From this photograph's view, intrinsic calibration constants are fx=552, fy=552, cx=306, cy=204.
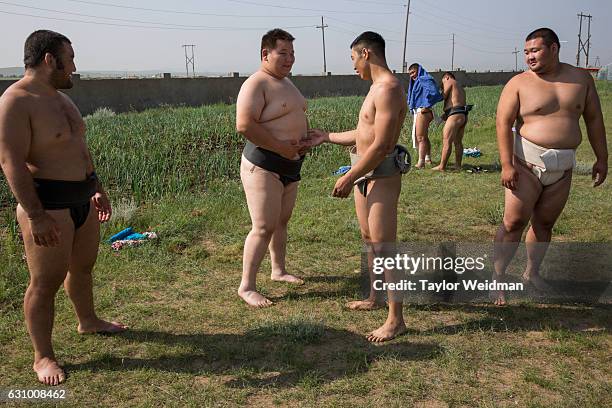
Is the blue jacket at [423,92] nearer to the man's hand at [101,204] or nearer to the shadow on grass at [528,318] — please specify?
the shadow on grass at [528,318]

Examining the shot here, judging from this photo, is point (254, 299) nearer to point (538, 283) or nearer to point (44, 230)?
point (44, 230)

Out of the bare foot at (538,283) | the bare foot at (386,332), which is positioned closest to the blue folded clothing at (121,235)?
the bare foot at (386,332)

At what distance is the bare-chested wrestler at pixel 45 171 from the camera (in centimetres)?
286

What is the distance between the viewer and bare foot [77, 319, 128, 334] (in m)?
3.73

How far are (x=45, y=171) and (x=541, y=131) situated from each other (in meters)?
3.24

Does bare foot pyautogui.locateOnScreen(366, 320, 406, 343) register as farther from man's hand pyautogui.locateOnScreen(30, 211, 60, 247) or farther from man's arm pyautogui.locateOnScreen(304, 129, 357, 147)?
man's hand pyautogui.locateOnScreen(30, 211, 60, 247)

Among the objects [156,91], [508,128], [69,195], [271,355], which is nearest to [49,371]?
[69,195]

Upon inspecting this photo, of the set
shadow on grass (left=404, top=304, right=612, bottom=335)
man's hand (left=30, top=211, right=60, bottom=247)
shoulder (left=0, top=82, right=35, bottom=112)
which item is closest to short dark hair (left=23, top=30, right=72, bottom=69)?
shoulder (left=0, top=82, right=35, bottom=112)

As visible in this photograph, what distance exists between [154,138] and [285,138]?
8.17m

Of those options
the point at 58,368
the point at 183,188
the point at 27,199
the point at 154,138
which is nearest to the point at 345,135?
the point at 27,199

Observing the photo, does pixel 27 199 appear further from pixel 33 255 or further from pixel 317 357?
pixel 317 357

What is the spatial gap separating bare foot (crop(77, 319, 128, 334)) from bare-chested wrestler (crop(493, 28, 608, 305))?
2815mm

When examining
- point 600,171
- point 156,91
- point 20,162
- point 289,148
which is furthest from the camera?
point 156,91

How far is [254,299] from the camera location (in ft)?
14.0
